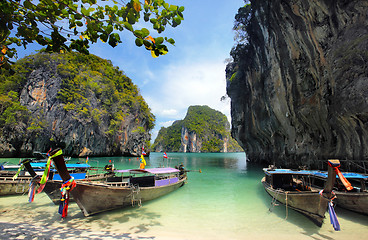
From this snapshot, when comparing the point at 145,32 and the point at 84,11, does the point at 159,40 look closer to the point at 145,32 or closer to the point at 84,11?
the point at 145,32

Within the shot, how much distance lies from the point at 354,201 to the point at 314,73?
387 inches

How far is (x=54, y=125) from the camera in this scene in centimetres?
3297

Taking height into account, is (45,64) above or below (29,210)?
above

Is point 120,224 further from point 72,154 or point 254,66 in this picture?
point 72,154

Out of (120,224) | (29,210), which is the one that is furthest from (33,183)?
(120,224)

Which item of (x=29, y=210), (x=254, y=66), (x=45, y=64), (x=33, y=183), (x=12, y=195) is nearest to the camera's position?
(x=33, y=183)

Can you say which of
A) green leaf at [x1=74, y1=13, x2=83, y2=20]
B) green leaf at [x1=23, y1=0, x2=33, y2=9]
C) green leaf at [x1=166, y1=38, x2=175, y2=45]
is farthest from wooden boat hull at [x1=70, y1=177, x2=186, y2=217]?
green leaf at [x1=166, y1=38, x2=175, y2=45]

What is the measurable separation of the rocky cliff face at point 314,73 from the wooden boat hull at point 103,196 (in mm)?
13584

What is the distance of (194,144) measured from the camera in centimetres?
11462

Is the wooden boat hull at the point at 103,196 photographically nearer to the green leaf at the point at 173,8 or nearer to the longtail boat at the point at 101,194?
the longtail boat at the point at 101,194

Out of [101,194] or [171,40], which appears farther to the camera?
[101,194]

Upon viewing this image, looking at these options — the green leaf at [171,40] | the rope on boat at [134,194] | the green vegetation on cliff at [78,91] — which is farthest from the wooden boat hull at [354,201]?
the green vegetation on cliff at [78,91]

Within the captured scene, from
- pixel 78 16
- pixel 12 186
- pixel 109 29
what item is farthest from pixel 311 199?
pixel 12 186

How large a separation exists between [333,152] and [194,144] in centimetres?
10171
